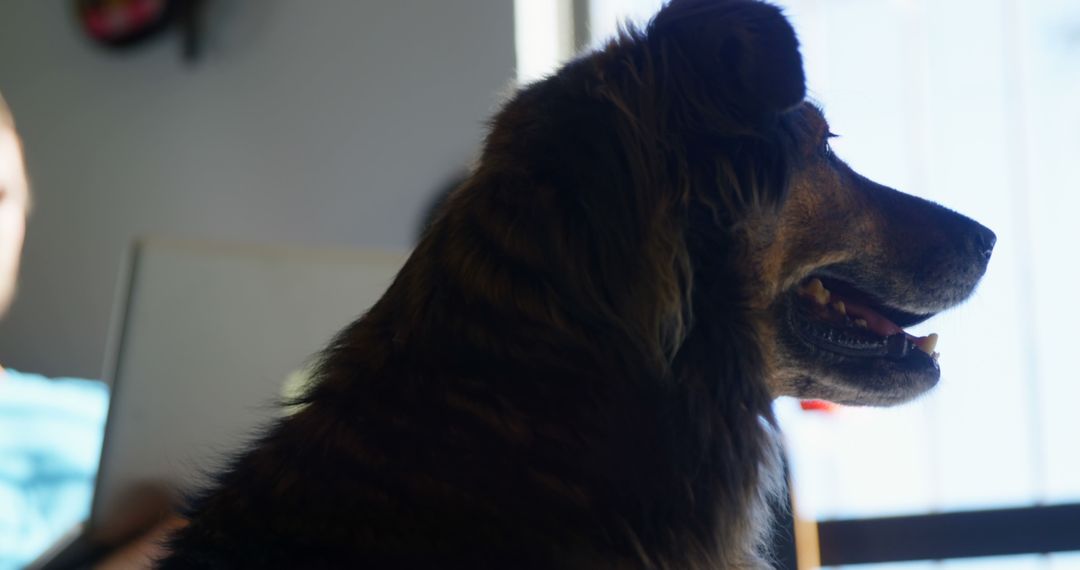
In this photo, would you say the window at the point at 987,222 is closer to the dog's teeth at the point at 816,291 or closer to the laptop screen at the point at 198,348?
the dog's teeth at the point at 816,291

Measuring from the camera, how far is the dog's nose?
109 cm

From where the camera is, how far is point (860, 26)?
216 cm

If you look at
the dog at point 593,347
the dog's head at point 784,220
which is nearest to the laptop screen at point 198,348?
the dog at point 593,347

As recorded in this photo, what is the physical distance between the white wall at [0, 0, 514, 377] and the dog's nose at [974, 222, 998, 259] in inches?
80.0

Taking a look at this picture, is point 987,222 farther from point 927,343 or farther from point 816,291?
point 816,291

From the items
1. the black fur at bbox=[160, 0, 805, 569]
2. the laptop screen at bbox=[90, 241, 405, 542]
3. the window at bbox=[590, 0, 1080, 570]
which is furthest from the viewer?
the window at bbox=[590, 0, 1080, 570]

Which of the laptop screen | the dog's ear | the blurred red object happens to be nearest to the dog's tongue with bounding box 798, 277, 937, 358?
the blurred red object

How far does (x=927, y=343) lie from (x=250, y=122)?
2465 millimetres

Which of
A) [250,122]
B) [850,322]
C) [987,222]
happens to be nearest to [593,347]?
[850,322]

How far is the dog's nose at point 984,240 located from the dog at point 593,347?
0.17 m

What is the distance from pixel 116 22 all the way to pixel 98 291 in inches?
33.8

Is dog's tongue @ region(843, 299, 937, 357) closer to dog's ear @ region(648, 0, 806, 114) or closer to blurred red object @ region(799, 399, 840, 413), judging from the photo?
blurred red object @ region(799, 399, 840, 413)

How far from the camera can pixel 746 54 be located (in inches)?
33.6

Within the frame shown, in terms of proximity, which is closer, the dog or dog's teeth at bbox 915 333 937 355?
the dog
